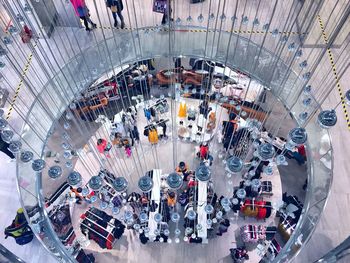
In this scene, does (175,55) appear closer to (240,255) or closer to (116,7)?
(116,7)

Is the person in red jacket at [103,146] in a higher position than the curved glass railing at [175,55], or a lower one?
lower

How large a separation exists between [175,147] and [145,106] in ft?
7.15

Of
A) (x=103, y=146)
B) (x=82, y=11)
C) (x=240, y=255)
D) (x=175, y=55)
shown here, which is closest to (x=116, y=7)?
(x=82, y=11)

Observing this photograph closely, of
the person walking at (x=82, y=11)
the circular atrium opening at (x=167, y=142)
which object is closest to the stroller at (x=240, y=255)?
the circular atrium opening at (x=167, y=142)

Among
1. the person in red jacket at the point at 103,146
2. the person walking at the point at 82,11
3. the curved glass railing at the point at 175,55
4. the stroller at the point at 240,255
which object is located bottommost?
the stroller at the point at 240,255

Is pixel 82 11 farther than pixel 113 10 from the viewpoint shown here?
No

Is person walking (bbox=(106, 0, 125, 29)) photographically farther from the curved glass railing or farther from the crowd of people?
the curved glass railing

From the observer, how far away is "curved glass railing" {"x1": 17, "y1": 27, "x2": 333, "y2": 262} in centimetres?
1002

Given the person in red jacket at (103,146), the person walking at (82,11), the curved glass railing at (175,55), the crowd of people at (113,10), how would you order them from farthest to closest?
the person walking at (82,11) < the crowd of people at (113,10) < the person in red jacket at (103,146) < the curved glass railing at (175,55)

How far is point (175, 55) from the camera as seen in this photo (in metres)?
13.9

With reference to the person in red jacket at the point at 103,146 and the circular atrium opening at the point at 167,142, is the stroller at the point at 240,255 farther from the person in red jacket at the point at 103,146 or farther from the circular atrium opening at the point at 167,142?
the person in red jacket at the point at 103,146

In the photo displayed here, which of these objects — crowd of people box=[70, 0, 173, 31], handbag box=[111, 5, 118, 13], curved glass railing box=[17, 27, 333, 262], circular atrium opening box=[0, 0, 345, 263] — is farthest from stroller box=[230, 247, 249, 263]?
handbag box=[111, 5, 118, 13]

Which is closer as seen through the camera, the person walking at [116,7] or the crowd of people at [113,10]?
the crowd of people at [113,10]

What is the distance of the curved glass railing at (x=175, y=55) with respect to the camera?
10.0 metres
